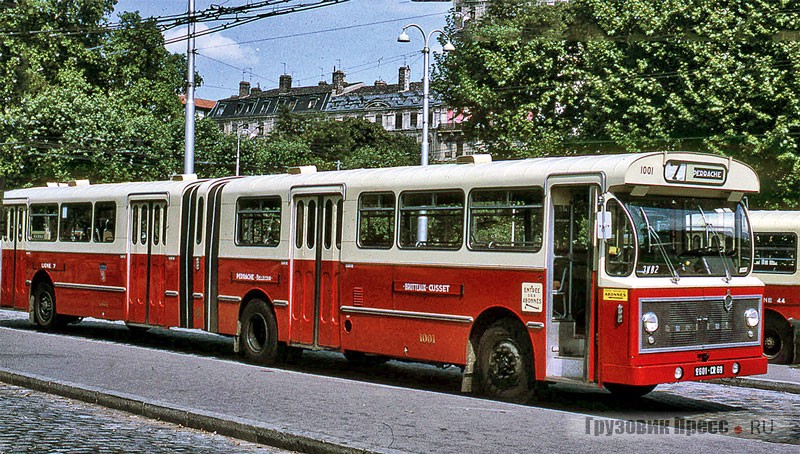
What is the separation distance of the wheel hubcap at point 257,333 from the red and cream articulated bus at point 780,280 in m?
8.29

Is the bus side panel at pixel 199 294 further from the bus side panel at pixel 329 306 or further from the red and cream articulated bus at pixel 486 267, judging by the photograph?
the bus side panel at pixel 329 306

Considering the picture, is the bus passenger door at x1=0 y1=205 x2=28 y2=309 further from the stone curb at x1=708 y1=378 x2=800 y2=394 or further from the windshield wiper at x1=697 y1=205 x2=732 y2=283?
the windshield wiper at x1=697 y1=205 x2=732 y2=283

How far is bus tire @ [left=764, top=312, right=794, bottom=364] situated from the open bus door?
7.93 meters

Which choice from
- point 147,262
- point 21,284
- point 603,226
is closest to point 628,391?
point 603,226

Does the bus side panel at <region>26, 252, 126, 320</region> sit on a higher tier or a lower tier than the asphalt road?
higher

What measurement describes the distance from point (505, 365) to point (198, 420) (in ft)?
13.3

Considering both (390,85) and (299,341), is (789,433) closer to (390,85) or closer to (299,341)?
(299,341)

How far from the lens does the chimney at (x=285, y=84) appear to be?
15062 centimetres

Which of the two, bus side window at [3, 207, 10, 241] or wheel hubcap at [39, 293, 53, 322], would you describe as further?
bus side window at [3, 207, 10, 241]

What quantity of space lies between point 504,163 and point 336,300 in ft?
10.8

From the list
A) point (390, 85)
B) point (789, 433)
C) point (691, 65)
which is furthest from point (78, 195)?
point (390, 85)

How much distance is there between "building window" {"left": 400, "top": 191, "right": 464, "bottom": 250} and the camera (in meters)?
13.8

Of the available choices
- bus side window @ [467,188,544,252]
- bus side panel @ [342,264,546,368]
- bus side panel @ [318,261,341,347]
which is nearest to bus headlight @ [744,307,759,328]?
bus side panel @ [342,264,546,368]

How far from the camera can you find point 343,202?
1581 centimetres
